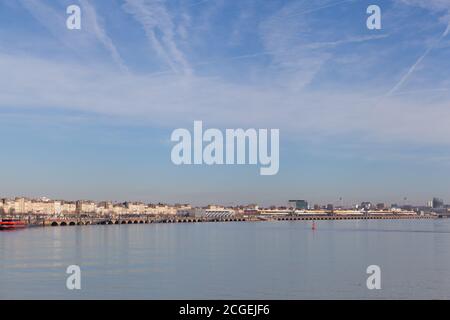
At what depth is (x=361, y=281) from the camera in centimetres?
3619

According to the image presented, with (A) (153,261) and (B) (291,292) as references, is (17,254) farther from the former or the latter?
(B) (291,292)

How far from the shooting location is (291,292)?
32.1 m

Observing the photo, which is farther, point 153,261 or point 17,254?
point 17,254

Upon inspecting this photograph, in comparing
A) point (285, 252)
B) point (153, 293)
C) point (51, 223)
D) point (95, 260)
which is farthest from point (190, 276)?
point (51, 223)
